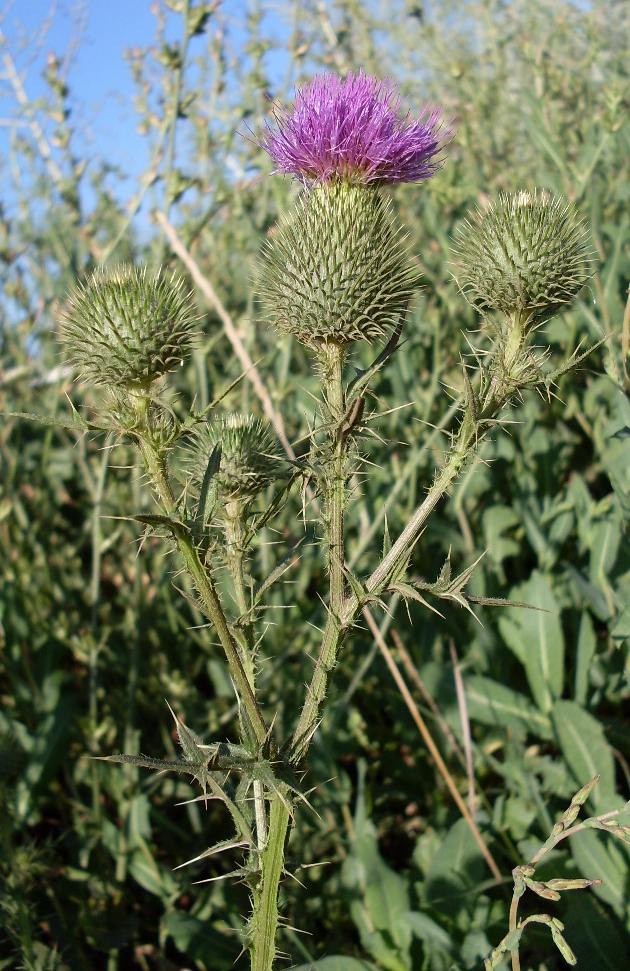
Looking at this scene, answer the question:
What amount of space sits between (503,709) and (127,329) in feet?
6.27

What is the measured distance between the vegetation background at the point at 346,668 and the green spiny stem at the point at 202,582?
0.41 meters

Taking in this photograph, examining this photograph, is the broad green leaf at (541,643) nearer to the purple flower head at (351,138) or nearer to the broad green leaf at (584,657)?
→ the broad green leaf at (584,657)

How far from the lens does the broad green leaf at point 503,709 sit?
2672 mm

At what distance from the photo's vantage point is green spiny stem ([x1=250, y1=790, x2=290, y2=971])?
1.41 metres

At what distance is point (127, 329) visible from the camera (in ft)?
5.12

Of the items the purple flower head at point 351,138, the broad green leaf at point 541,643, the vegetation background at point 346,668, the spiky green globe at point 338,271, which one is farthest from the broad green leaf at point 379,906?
the purple flower head at point 351,138

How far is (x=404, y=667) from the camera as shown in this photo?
3217 millimetres

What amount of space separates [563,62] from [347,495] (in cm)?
477

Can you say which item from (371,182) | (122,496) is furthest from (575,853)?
(122,496)

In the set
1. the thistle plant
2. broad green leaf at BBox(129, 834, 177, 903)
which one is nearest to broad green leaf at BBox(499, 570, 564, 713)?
the thistle plant

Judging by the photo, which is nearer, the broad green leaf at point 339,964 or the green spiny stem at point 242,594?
the green spiny stem at point 242,594

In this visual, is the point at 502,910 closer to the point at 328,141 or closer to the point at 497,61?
the point at 328,141

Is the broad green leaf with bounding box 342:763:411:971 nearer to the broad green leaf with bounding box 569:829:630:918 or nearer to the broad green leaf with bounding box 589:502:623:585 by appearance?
the broad green leaf with bounding box 569:829:630:918

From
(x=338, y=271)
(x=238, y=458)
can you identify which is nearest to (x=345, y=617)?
(x=238, y=458)
